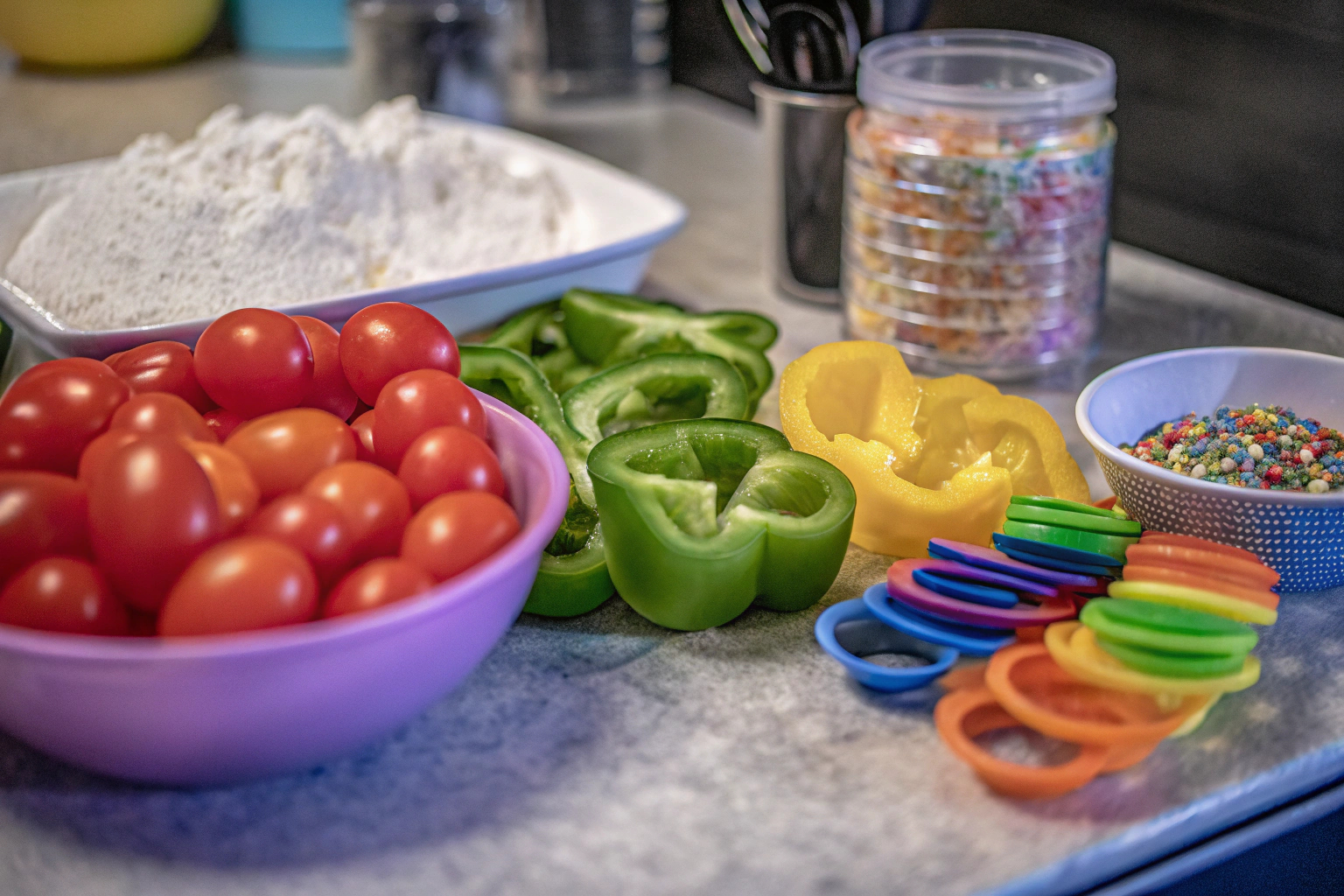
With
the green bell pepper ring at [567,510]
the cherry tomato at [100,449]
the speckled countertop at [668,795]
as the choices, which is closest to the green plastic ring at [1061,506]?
the speckled countertop at [668,795]

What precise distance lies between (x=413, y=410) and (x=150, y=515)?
0.50ft

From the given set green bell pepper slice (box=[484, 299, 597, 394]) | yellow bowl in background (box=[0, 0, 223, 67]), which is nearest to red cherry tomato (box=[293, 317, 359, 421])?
green bell pepper slice (box=[484, 299, 597, 394])

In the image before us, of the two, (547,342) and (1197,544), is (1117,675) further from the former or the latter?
(547,342)

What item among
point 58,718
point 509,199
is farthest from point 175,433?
point 509,199

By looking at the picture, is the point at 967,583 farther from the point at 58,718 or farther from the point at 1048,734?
the point at 58,718

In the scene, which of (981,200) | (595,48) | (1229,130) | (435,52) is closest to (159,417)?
(981,200)

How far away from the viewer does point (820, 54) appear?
3.54 feet

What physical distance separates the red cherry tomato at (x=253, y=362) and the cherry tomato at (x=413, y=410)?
6cm

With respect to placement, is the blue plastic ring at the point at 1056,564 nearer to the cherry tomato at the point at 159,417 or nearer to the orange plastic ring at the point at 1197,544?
the orange plastic ring at the point at 1197,544

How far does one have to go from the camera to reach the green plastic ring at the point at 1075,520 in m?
0.67

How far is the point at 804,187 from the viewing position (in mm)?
1146

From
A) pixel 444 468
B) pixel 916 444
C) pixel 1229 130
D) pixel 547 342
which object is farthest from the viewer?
pixel 1229 130

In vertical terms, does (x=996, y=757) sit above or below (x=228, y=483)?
below

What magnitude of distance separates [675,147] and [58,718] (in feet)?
4.26
